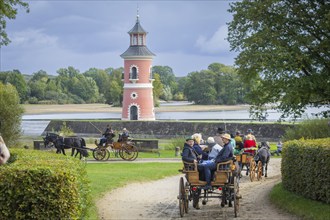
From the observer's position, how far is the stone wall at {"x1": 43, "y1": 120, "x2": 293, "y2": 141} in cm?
5459

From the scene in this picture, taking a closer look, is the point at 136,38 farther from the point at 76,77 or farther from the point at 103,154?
the point at 76,77

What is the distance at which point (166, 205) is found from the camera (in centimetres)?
1405

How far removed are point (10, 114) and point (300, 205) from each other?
2748 cm

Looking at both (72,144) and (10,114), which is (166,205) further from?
(10,114)

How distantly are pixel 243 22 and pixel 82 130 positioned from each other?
1918 inches

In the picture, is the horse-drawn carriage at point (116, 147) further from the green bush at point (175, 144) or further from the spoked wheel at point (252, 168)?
the green bush at point (175, 144)

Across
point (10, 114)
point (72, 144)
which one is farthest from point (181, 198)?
point (10, 114)

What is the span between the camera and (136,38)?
6738 cm

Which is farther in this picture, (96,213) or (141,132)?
(141,132)

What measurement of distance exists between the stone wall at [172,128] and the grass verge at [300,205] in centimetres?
3867

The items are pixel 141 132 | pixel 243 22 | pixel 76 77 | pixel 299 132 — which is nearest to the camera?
pixel 243 22

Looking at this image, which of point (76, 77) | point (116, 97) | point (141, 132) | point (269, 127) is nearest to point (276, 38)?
point (269, 127)

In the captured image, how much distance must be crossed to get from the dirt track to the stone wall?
3650 centimetres

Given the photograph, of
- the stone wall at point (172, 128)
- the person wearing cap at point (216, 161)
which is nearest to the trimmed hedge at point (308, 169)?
the person wearing cap at point (216, 161)
